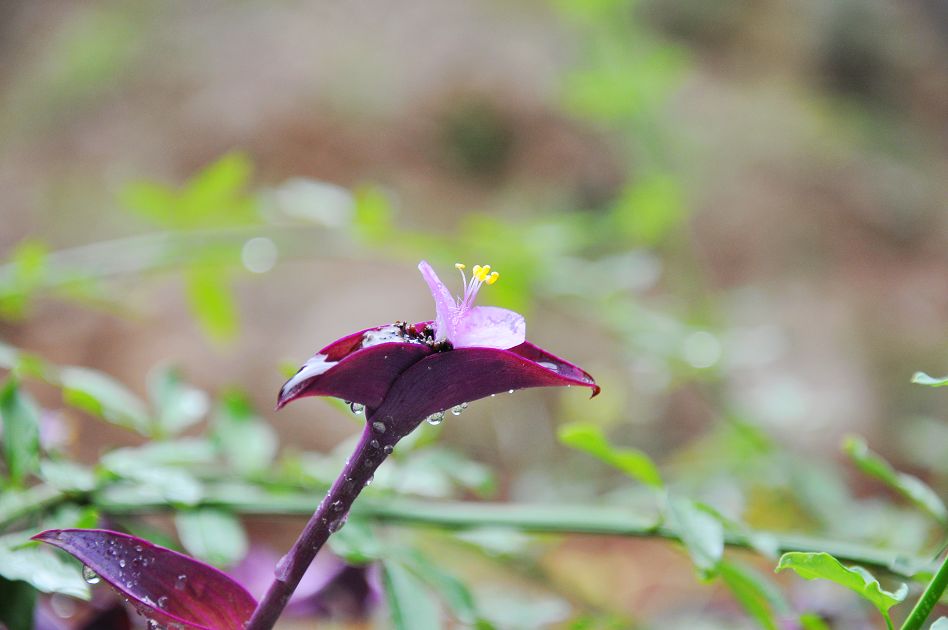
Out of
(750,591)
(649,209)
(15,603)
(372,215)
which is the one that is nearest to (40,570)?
(15,603)

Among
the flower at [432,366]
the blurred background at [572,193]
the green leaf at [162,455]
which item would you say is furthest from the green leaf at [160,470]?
the blurred background at [572,193]

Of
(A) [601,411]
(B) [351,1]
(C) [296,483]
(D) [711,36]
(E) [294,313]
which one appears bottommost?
(A) [601,411]

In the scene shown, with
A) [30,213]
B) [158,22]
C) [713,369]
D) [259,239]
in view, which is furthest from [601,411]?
[158,22]

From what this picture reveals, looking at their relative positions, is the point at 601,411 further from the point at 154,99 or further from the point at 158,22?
the point at 158,22

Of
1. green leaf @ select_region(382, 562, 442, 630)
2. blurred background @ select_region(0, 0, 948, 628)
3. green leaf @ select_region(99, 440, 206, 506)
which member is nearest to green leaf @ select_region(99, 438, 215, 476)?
green leaf @ select_region(99, 440, 206, 506)

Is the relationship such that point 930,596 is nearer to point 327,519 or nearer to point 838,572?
point 838,572

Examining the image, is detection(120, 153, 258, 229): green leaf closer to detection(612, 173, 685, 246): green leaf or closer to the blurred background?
the blurred background
